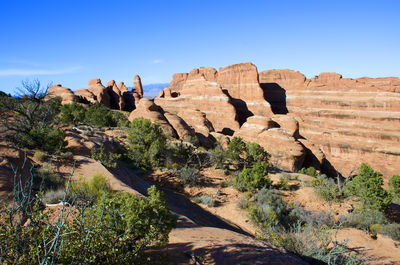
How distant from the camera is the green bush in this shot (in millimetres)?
18391

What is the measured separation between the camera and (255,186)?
16.2m

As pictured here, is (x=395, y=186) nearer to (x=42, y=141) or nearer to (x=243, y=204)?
(x=243, y=204)

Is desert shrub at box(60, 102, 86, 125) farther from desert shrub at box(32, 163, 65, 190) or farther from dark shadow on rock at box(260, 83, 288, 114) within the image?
dark shadow on rock at box(260, 83, 288, 114)

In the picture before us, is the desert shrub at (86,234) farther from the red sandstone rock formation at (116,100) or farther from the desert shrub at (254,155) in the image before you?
the red sandstone rock formation at (116,100)

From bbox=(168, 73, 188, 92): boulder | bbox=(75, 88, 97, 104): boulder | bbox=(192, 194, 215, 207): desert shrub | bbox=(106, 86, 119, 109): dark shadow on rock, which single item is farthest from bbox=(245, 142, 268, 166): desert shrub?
bbox=(168, 73, 188, 92): boulder

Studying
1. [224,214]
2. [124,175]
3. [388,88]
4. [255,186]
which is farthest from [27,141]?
[388,88]

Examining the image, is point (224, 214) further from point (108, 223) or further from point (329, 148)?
point (329, 148)

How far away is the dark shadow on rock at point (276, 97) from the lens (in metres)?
54.2

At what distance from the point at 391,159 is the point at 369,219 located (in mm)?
30674

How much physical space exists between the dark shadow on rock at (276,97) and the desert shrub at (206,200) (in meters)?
Answer: 43.2

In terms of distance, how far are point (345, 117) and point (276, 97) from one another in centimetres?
1606

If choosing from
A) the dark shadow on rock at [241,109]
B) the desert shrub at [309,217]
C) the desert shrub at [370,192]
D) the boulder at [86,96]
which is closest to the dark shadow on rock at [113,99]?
the boulder at [86,96]

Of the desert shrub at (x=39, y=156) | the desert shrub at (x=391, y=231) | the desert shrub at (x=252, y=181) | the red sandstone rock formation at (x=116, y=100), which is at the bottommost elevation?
the desert shrub at (x=391, y=231)

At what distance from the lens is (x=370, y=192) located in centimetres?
1529
